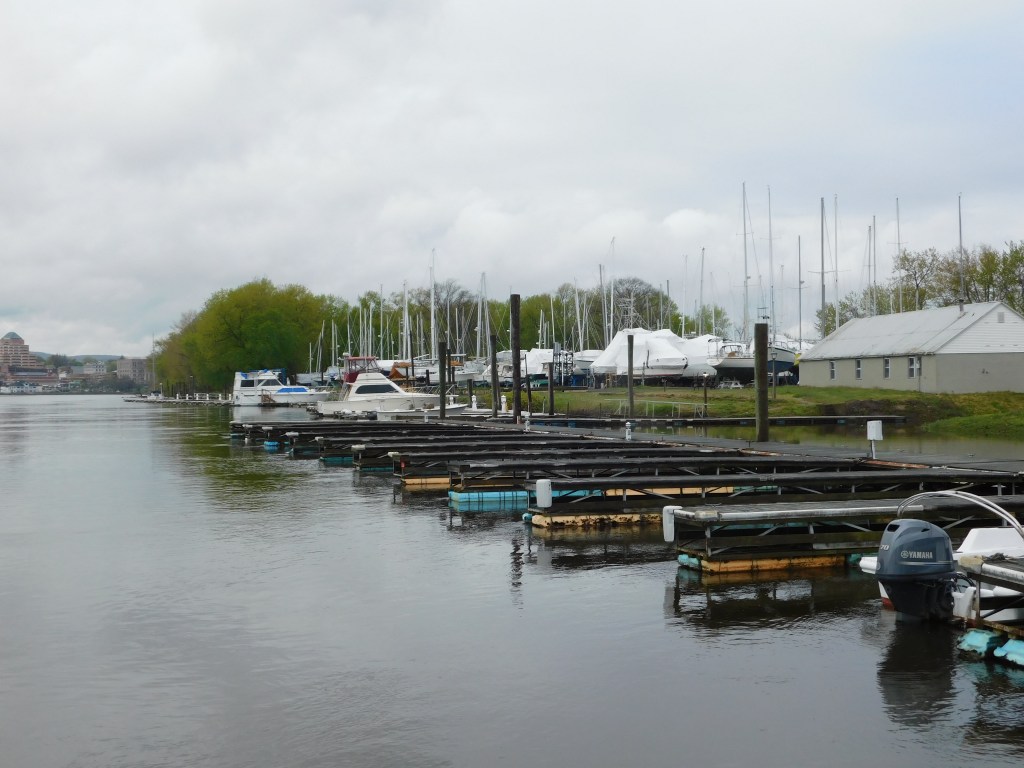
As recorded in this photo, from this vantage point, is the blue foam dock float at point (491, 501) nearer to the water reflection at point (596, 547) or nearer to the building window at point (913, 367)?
the water reflection at point (596, 547)

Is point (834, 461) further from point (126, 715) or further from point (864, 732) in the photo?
point (126, 715)

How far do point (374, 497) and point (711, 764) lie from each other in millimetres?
17454

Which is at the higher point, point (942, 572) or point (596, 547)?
point (942, 572)

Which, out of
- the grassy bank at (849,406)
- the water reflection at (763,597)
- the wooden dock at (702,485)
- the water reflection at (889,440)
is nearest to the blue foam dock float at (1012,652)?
the water reflection at (763,597)

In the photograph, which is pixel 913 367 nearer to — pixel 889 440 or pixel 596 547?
pixel 889 440

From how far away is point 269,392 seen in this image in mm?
94750

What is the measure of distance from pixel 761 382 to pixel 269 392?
71.5 metres

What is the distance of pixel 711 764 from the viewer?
305 inches

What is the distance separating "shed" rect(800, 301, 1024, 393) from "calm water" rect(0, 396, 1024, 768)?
3864 cm

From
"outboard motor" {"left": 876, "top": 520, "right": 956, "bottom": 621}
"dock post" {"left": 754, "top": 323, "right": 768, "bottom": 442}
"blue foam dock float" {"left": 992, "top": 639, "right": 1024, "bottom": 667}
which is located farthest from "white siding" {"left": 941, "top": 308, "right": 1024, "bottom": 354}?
"blue foam dock float" {"left": 992, "top": 639, "right": 1024, "bottom": 667}

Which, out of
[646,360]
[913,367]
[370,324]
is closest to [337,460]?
[913,367]

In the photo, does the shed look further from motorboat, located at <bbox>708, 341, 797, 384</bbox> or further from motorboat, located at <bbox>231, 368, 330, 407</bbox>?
motorboat, located at <bbox>231, 368, 330, 407</bbox>

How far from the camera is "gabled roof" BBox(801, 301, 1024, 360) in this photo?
172ft

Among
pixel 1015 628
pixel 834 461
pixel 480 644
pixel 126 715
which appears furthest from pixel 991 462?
pixel 126 715
